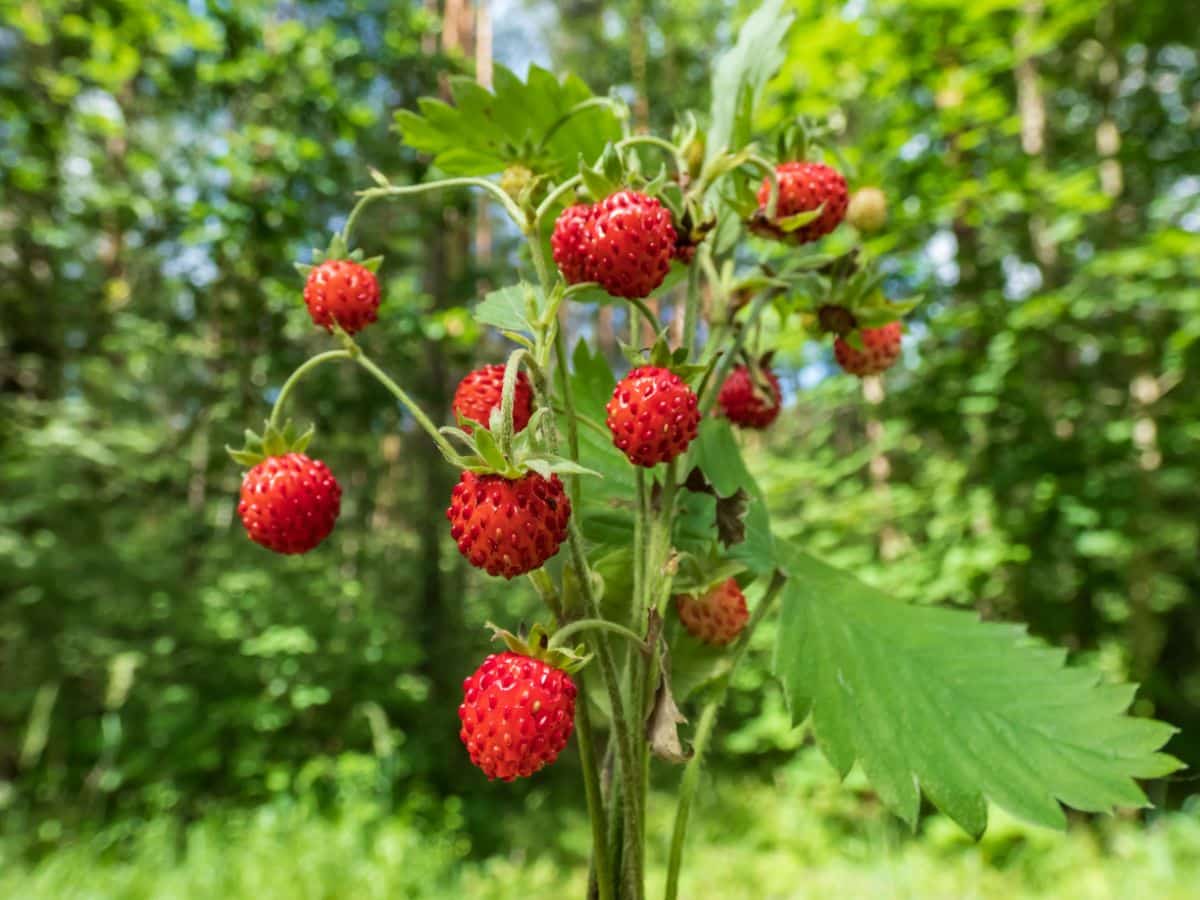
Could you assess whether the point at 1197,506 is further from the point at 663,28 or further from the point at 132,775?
the point at 132,775

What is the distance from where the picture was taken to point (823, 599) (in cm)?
61

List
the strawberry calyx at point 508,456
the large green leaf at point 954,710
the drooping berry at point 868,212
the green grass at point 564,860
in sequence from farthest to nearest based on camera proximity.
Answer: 1. the green grass at point 564,860
2. the drooping berry at point 868,212
3. the large green leaf at point 954,710
4. the strawberry calyx at point 508,456

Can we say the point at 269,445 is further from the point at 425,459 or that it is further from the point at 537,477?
the point at 425,459

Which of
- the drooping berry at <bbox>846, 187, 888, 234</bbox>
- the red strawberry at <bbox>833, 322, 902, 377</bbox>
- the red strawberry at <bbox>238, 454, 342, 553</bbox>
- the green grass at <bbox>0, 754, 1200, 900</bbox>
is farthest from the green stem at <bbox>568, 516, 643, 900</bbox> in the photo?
the green grass at <bbox>0, 754, 1200, 900</bbox>

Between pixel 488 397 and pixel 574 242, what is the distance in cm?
11

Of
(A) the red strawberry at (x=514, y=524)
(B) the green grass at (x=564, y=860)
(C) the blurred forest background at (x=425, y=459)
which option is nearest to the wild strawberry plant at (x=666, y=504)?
(A) the red strawberry at (x=514, y=524)

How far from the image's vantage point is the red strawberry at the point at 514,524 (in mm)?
401

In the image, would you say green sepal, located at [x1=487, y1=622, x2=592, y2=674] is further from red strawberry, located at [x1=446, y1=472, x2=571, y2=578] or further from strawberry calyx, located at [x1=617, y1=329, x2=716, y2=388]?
strawberry calyx, located at [x1=617, y1=329, x2=716, y2=388]

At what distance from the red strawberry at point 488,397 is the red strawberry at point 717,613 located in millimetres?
182

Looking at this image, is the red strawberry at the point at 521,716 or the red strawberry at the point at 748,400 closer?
the red strawberry at the point at 521,716

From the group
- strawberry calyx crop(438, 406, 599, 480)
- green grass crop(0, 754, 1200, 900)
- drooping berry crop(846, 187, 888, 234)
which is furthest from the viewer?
green grass crop(0, 754, 1200, 900)

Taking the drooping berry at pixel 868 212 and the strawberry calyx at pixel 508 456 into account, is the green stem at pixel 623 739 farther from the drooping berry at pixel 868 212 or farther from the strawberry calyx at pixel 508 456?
the drooping berry at pixel 868 212

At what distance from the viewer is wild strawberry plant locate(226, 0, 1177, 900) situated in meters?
0.43

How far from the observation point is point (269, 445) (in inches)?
24.5
